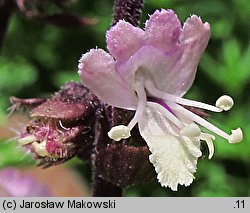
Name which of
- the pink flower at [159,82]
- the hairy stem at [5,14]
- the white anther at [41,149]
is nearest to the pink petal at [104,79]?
the pink flower at [159,82]

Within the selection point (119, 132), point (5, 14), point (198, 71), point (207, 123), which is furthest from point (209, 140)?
point (198, 71)

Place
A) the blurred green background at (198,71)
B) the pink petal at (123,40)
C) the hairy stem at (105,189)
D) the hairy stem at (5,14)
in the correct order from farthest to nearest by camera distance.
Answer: the blurred green background at (198,71)
the hairy stem at (5,14)
the hairy stem at (105,189)
the pink petal at (123,40)

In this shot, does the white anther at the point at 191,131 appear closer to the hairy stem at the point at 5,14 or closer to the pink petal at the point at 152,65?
the pink petal at the point at 152,65

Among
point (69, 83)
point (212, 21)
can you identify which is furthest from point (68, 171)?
point (69, 83)

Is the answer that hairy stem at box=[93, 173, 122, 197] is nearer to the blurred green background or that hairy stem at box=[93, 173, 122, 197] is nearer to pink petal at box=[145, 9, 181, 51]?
pink petal at box=[145, 9, 181, 51]

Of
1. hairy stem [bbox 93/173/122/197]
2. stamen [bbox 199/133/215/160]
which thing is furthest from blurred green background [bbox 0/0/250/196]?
stamen [bbox 199/133/215/160]

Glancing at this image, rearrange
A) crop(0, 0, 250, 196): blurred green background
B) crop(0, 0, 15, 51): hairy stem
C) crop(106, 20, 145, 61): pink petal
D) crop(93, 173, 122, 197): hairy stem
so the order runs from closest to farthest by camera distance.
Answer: crop(106, 20, 145, 61): pink petal
crop(93, 173, 122, 197): hairy stem
crop(0, 0, 15, 51): hairy stem
crop(0, 0, 250, 196): blurred green background
